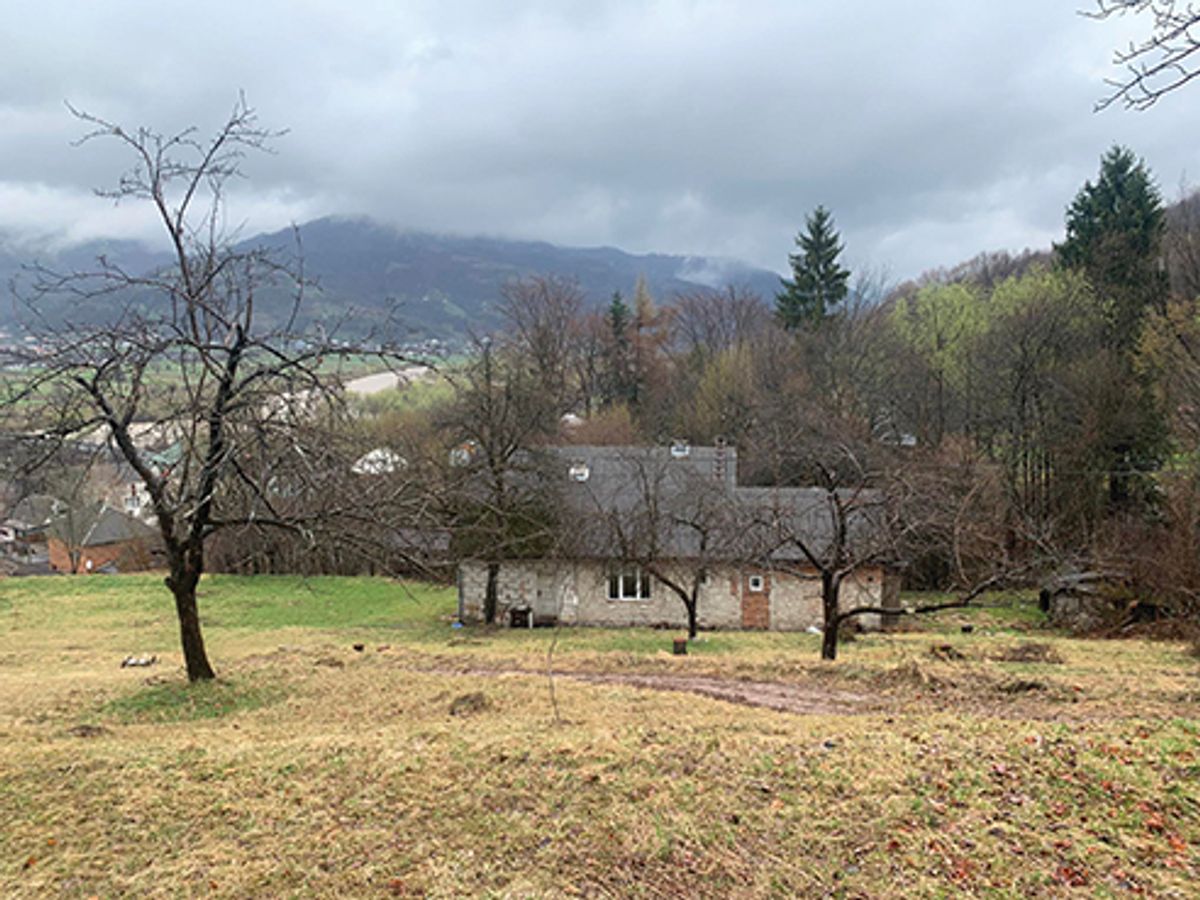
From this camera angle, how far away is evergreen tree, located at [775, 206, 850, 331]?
172 ft

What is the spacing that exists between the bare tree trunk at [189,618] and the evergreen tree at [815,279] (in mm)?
46268

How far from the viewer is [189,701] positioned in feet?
35.1

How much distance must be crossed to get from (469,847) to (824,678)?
8170mm

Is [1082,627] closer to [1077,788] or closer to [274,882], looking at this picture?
[1077,788]

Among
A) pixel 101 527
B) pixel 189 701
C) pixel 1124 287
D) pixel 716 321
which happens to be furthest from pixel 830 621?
pixel 101 527

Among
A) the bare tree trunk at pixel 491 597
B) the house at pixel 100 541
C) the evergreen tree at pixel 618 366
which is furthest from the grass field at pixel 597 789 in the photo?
the evergreen tree at pixel 618 366

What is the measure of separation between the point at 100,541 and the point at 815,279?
50.6m

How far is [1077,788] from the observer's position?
6.17 m

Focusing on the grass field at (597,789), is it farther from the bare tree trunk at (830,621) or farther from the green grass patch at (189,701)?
the bare tree trunk at (830,621)

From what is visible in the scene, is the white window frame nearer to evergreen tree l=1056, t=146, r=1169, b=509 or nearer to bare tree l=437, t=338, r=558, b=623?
bare tree l=437, t=338, r=558, b=623

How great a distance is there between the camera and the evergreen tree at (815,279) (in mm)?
52562

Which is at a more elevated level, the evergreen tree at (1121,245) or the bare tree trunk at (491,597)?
the evergreen tree at (1121,245)

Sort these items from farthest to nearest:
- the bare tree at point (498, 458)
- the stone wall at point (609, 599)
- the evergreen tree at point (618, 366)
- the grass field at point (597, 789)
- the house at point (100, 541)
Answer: the evergreen tree at point (618, 366)
the house at point (100, 541)
the stone wall at point (609, 599)
the bare tree at point (498, 458)
the grass field at point (597, 789)

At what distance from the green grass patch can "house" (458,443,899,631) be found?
1385 centimetres
